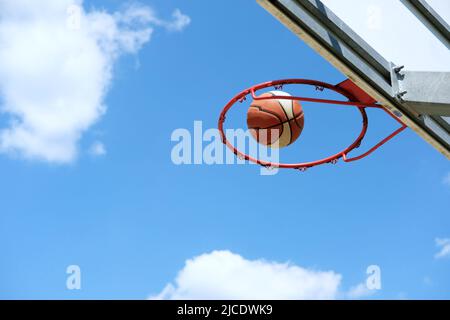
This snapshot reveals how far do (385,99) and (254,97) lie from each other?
5.59ft

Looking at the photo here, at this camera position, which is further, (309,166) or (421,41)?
(309,166)

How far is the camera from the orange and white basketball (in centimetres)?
547

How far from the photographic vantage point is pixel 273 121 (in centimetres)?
552

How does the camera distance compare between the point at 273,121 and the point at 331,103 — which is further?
the point at 273,121

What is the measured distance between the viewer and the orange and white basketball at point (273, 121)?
5.47m

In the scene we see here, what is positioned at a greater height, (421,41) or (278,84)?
(278,84)

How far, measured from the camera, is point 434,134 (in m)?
4.18

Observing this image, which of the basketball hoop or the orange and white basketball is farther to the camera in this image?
the orange and white basketball

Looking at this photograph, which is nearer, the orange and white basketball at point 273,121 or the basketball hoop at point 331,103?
the basketball hoop at point 331,103

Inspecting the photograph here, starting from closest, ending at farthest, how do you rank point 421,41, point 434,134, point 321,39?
point 321,39, point 421,41, point 434,134
